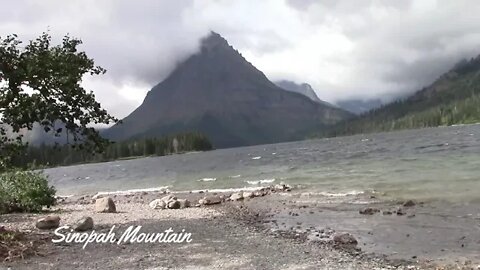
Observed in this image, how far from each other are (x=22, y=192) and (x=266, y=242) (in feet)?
56.6

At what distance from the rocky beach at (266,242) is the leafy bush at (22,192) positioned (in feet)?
8.81

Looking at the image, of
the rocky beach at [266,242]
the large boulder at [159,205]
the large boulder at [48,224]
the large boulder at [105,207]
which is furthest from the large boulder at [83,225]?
the large boulder at [159,205]

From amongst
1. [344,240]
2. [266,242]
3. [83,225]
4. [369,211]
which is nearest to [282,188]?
[369,211]

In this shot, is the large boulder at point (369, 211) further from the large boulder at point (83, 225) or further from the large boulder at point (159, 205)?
the large boulder at point (83, 225)

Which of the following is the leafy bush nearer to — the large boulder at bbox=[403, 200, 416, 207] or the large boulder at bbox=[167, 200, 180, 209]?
the large boulder at bbox=[167, 200, 180, 209]

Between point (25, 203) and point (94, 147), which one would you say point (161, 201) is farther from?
point (94, 147)

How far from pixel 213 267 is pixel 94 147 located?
6.48 meters

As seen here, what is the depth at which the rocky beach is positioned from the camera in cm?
1431

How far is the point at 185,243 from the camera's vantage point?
17.3 meters

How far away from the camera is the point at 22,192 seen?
27.9 m

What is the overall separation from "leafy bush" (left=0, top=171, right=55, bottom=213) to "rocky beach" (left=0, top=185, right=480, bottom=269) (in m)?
2.68

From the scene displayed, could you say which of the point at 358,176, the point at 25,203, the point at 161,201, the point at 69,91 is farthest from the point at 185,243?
the point at 358,176

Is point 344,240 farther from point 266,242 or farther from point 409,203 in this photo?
point 409,203

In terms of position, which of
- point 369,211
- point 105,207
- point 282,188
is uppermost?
point 105,207
